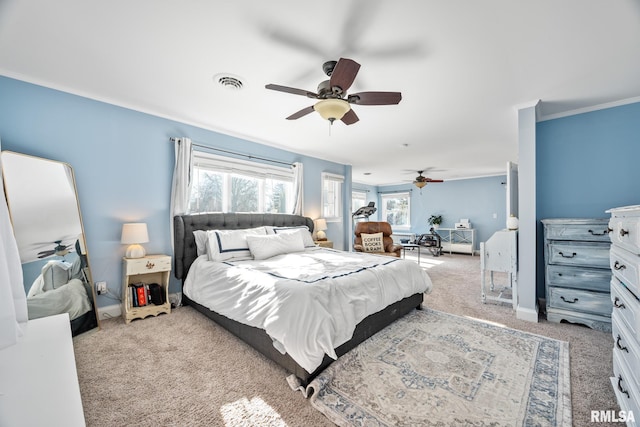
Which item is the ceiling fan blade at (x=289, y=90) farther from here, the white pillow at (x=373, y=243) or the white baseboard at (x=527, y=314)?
the white pillow at (x=373, y=243)

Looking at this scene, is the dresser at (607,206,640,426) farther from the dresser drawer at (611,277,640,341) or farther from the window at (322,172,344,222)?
the window at (322,172,344,222)

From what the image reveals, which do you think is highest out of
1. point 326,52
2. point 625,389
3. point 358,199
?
point 326,52

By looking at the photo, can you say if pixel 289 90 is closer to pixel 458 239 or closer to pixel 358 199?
pixel 358 199

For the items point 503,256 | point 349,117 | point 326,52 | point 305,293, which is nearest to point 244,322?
point 305,293

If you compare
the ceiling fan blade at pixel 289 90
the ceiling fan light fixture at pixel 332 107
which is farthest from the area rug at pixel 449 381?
the ceiling fan blade at pixel 289 90

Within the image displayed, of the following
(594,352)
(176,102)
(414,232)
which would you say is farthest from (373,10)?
(414,232)

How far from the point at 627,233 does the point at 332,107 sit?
1.96 m

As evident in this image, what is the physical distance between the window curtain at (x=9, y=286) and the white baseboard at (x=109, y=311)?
1.91m

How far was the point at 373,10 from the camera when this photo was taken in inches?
62.6

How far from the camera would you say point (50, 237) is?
2.36 metres

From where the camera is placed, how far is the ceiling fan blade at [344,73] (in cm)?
168

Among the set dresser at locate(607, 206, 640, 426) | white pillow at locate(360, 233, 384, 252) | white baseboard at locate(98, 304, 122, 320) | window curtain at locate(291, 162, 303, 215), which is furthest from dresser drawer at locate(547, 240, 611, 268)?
white baseboard at locate(98, 304, 122, 320)

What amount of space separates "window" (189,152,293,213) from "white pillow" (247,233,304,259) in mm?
1017

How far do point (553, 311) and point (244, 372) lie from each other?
322cm
